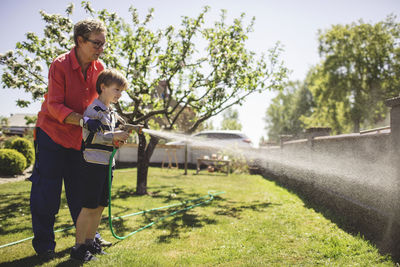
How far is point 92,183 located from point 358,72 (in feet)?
112

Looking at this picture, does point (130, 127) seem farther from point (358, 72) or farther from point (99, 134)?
point (358, 72)

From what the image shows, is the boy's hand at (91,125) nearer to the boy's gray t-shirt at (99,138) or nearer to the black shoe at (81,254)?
the boy's gray t-shirt at (99,138)

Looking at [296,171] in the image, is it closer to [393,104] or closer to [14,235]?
[393,104]

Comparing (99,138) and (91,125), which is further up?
(91,125)

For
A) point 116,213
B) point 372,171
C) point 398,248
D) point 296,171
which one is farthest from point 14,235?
point 296,171

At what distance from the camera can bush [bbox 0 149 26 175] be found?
9612mm

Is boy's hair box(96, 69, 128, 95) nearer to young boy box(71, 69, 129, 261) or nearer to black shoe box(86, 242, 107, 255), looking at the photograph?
young boy box(71, 69, 129, 261)

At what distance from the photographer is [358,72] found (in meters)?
30.3

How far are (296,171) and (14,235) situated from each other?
7.83 metres

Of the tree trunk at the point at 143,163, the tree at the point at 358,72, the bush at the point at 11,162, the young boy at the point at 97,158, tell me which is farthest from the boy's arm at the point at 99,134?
the tree at the point at 358,72

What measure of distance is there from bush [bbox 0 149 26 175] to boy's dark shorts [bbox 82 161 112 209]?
29.5ft

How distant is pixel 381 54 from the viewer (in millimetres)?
29578

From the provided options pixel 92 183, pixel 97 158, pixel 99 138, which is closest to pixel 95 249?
pixel 92 183

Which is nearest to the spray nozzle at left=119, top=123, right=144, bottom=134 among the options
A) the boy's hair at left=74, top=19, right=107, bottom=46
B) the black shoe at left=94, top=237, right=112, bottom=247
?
the boy's hair at left=74, top=19, right=107, bottom=46
